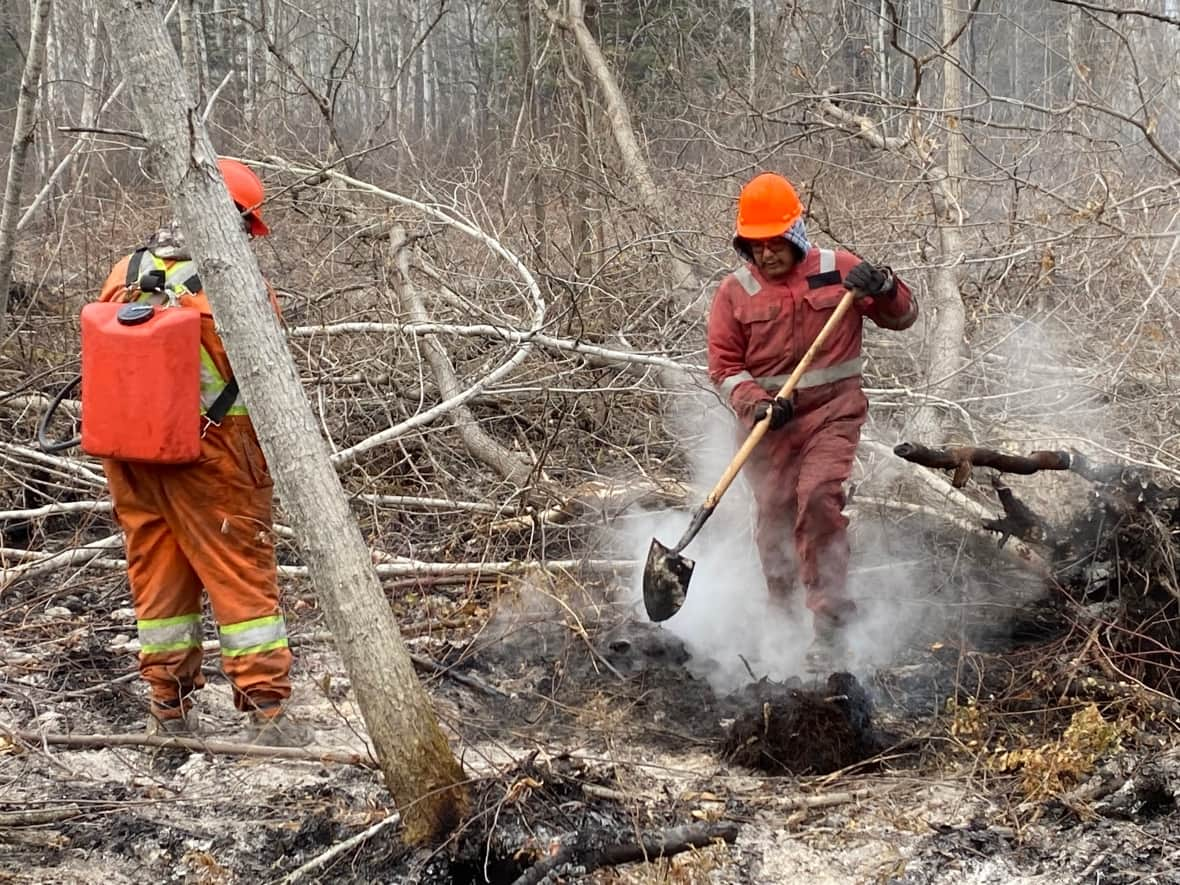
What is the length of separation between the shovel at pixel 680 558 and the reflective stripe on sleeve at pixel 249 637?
1477 millimetres

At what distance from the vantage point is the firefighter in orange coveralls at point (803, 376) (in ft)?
15.1

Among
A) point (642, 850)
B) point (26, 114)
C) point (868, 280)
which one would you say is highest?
point (26, 114)

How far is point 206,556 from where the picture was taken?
3.92 meters

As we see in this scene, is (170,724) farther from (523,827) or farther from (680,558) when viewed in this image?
(680,558)

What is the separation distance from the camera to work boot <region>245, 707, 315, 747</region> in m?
4.04

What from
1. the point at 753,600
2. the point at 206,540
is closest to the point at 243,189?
the point at 206,540

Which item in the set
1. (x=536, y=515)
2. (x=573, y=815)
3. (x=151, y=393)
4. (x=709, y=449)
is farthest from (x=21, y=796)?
(x=709, y=449)

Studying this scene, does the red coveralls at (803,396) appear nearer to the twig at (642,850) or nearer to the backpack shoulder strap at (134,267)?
the twig at (642,850)

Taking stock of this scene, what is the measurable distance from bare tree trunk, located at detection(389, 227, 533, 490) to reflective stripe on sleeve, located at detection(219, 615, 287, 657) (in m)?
2.41

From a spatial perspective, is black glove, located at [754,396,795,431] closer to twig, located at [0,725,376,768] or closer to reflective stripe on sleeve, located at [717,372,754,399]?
reflective stripe on sleeve, located at [717,372,754,399]

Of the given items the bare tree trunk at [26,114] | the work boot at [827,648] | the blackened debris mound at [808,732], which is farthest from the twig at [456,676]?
the bare tree trunk at [26,114]

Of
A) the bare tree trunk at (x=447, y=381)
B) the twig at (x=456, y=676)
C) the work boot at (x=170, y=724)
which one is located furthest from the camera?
the bare tree trunk at (x=447, y=381)

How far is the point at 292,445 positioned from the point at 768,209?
2.44 m

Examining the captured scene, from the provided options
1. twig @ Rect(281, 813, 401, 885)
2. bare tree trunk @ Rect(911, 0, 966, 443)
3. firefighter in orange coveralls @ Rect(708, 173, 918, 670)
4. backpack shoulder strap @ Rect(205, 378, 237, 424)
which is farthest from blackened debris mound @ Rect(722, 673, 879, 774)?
bare tree trunk @ Rect(911, 0, 966, 443)
